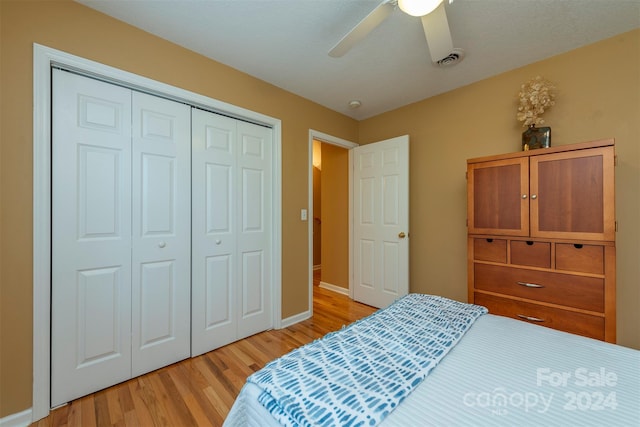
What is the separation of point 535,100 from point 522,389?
6.92 ft

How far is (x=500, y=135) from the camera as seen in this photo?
2.28 metres

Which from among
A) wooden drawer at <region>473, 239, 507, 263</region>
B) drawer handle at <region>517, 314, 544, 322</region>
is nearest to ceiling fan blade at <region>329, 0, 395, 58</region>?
wooden drawer at <region>473, 239, 507, 263</region>

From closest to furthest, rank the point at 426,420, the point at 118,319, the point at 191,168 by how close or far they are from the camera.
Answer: the point at 426,420
the point at 118,319
the point at 191,168

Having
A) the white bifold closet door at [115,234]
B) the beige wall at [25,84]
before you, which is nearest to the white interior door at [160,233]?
the white bifold closet door at [115,234]

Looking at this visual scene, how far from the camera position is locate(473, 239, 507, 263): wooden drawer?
6.06ft

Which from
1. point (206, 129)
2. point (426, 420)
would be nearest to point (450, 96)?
point (206, 129)

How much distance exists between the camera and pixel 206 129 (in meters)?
2.07

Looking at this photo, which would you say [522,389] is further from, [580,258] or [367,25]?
[367,25]

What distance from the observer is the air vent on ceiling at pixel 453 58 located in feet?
6.36

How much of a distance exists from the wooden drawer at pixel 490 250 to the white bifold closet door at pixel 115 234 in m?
2.29

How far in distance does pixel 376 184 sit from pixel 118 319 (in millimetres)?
2660

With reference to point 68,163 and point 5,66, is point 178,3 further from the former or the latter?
point 68,163

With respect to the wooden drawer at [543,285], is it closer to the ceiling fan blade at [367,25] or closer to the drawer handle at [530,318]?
the drawer handle at [530,318]

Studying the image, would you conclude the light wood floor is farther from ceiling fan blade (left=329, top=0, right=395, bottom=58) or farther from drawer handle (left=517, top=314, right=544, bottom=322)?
ceiling fan blade (left=329, top=0, right=395, bottom=58)
